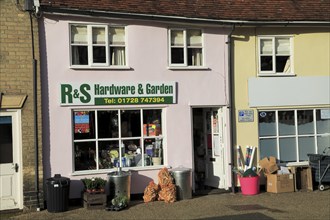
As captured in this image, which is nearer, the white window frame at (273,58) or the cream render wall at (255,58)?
the cream render wall at (255,58)

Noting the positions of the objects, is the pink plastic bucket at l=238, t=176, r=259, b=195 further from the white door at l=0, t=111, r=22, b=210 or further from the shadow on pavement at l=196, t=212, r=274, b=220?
the white door at l=0, t=111, r=22, b=210

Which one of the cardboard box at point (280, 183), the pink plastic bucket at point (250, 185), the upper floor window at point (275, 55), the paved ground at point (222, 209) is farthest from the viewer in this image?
the upper floor window at point (275, 55)

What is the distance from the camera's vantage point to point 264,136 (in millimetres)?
14992

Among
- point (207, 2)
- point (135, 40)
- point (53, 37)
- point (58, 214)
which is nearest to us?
point (58, 214)

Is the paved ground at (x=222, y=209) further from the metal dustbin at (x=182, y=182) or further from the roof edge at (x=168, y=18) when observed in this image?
the roof edge at (x=168, y=18)

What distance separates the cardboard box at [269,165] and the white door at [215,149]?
1.07 meters

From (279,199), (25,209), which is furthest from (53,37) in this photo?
(279,199)

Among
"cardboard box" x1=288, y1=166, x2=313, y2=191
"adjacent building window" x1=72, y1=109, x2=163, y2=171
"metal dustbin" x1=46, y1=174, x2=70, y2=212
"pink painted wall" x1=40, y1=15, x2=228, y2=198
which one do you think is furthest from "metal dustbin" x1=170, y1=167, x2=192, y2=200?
"cardboard box" x1=288, y1=166, x2=313, y2=191

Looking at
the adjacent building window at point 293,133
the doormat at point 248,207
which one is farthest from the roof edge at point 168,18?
the doormat at point 248,207

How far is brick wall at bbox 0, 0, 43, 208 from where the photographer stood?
12086mm

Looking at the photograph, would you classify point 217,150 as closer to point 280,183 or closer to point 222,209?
point 280,183

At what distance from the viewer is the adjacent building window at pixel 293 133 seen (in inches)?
591

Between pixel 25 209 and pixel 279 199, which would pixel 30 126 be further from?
pixel 279 199

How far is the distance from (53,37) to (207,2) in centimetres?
478
